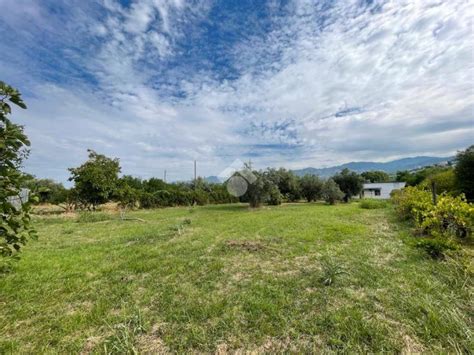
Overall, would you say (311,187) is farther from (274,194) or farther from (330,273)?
(330,273)

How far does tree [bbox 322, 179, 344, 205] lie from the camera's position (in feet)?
67.7

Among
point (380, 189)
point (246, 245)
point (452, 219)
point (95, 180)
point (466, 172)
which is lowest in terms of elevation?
point (380, 189)

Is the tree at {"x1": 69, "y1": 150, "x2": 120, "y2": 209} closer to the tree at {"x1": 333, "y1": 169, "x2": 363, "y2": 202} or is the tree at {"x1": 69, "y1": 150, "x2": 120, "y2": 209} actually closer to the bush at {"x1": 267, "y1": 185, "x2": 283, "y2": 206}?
the bush at {"x1": 267, "y1": 185, "x2": 283, "y2": 206}

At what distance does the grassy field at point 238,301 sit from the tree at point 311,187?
60.9 ft

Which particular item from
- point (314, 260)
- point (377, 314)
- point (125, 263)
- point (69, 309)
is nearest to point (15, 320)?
point (69, 309)

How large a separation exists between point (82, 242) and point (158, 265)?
12.6 ft

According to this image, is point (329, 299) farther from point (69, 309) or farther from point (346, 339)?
point (69, 309)

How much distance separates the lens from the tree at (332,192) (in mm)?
20625

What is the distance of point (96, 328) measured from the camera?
2.37 metres

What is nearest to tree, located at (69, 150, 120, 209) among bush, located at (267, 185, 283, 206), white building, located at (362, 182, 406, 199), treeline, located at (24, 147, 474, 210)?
treeline, located at (24, 147, 474, 210)

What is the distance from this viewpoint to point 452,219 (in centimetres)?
514

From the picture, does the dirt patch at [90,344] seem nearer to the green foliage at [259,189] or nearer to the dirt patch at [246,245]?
the dirt patch at [246,245]

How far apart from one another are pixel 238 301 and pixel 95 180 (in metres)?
16.8

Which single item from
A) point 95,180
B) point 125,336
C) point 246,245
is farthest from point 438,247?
point 95,180
